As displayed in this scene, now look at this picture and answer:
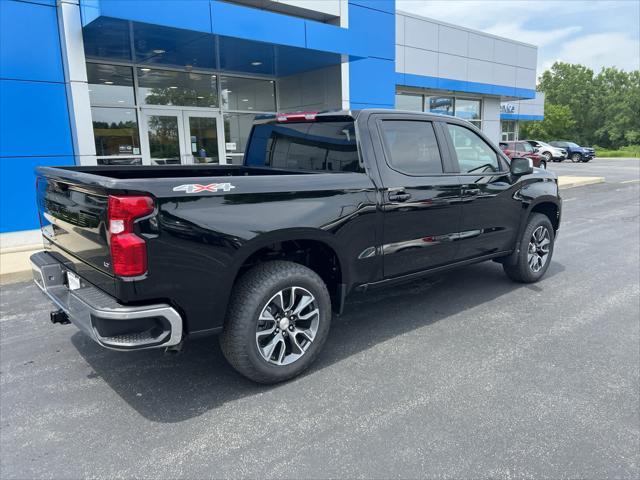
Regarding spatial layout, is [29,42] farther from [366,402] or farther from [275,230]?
[366,402]

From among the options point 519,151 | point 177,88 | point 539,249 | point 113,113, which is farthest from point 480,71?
point 539,249

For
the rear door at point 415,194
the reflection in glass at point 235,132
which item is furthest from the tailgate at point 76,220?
the reflection in glass at point 235,132

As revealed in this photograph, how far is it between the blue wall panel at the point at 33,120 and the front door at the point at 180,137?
287 cm

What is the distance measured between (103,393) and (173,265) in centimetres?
124

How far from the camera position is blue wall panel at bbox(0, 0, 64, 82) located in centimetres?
782

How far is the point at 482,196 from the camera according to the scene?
16.1 feet

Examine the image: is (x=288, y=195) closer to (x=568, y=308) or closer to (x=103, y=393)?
(x=103, y=393)

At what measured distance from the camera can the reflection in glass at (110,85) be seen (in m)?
10.6

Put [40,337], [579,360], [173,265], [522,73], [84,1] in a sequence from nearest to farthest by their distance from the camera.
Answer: [173,265], [579,360], [40,337], [84,1], [522,73]

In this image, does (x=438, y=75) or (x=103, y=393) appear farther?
(x=438, y=75)

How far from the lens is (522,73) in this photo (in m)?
25.9

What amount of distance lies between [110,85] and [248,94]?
372 centimetres

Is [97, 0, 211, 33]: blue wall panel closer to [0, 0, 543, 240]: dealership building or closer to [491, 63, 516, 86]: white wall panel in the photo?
[0, 0, 543, 240]: dealership building

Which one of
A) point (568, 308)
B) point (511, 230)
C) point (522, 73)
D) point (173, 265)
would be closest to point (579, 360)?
point (568, 308)
